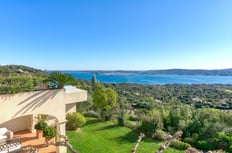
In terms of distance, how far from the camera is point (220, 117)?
62.0 feet

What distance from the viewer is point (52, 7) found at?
20.7 m

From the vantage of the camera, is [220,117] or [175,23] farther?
[175,23]

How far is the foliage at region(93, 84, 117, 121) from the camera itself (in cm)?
2117

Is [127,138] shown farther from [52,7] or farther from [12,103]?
[52,7]

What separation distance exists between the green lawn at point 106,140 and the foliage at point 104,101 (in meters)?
1.96

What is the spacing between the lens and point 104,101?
2127 centimetres

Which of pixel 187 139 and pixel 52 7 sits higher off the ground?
pixel 52 7

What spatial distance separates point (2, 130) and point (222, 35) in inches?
905

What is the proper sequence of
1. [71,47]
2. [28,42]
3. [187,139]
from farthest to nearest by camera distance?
1. [71,47]
2. [28,42]
3. [187,139]

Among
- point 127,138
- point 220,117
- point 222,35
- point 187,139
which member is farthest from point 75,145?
point 222,35

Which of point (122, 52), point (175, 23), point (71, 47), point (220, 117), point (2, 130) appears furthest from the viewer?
point (122, 52)

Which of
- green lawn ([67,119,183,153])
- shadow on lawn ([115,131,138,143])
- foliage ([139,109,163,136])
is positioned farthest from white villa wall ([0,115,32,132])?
foliage ([139,109,163,136])

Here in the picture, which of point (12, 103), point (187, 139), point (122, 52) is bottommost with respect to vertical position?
point (187, 139)

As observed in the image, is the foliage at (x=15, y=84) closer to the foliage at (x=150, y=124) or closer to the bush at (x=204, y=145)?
the foliage at (x=150, y=124)
